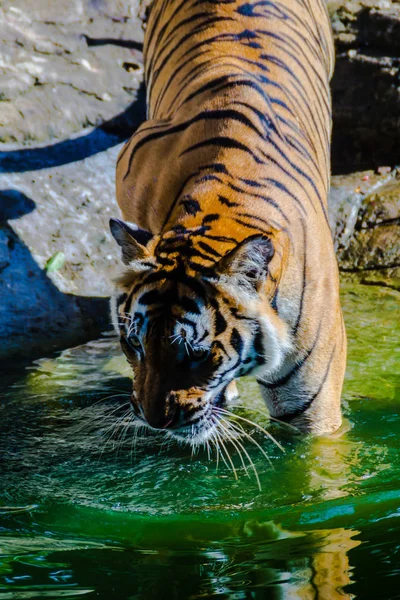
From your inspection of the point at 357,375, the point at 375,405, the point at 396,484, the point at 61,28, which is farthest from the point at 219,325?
the point at 61,28

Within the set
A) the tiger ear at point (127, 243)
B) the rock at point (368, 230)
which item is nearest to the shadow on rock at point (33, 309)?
the rock at point (368, 230)

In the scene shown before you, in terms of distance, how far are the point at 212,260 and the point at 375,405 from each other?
54.6 inches

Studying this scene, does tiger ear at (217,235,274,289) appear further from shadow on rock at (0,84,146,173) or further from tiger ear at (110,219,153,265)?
shadow on rock at (0,84,146,173)

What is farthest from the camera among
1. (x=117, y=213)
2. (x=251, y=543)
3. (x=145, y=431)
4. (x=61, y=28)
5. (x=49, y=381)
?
(x=61, y=28)

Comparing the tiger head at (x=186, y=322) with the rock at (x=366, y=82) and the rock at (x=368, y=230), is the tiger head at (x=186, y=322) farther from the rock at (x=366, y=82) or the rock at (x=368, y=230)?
the rock at (x=366, y=82)

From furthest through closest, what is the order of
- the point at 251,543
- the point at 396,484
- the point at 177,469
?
1. the point at 177,469
2. the point at 396,484
3. the point at 251,543

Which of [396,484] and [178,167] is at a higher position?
[178,167]

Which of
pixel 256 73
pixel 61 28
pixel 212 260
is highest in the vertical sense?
pixel 61 28

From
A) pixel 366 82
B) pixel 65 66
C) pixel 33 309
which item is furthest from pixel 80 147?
pixel 366 82

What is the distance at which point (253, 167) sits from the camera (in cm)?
321

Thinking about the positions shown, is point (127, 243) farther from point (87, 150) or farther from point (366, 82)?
point (366, 82)

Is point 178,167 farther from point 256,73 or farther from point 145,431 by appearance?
point 145,431

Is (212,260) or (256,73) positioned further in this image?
(256,73)

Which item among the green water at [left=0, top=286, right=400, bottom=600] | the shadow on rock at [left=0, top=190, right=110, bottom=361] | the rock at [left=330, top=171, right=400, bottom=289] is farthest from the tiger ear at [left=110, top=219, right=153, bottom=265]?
the rock at [left=330, top=171, right=400, bottom=289]
